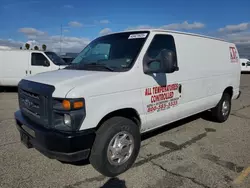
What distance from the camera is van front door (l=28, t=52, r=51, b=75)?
1098 centimetres

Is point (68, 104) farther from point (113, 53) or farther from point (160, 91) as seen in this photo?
point (160, 91)

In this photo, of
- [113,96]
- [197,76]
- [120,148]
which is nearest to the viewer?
[113,96]

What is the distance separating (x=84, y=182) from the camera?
3268 mm

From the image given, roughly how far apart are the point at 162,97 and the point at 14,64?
9.33 metres

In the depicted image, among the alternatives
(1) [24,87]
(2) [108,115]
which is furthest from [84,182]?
(1) [24,87]

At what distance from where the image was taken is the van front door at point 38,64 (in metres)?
11.0

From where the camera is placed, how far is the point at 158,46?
4.02 meters

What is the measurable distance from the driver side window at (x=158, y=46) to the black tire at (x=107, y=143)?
1028 mm

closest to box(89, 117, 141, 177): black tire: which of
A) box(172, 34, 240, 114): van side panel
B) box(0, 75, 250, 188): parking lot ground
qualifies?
box(0, 75, 250, 188): parking lot ground

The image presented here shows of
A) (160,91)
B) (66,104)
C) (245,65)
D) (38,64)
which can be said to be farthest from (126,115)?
(245,65)

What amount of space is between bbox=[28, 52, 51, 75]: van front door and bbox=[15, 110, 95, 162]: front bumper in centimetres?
837

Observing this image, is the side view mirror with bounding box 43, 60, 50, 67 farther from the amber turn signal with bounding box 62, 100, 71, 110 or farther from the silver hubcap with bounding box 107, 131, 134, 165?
the amber turn signal with bounding box 62, 100, 71, 110

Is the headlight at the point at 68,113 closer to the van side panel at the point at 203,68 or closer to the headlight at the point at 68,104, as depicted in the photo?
the headlight at the point at 68,104

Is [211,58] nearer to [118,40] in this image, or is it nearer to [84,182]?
[118,40]
